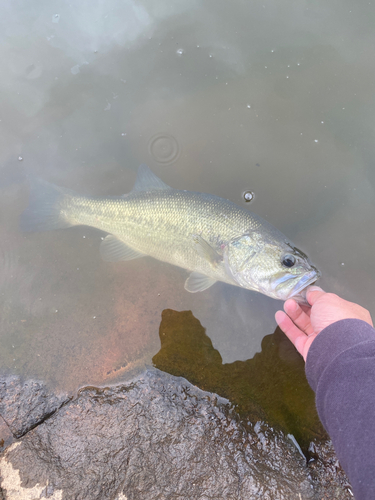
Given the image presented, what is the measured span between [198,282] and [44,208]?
181cm

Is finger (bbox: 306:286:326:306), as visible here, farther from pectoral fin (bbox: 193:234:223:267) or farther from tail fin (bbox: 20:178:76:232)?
tail fin (bbox: 20:178:76:232)

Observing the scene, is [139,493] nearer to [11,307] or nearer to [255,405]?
[255,405]

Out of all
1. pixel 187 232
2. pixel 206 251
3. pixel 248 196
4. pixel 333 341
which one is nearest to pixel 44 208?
pixel 187 232

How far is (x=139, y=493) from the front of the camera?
1.91 meters

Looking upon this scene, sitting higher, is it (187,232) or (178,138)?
(178,138)

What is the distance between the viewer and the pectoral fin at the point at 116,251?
293cm

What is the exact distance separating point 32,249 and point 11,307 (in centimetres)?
62

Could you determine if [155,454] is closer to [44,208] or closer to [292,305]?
[292,305]

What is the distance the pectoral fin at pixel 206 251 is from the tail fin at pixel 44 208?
1410mm

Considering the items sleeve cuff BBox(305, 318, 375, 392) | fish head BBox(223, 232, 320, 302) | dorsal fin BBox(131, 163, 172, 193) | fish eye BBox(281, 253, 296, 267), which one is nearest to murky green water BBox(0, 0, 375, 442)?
dorsal fin BBox(131, 163, 172, 193)

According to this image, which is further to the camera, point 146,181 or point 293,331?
point 146,181

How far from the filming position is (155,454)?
207 cm

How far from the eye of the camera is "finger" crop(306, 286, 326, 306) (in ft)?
6.84

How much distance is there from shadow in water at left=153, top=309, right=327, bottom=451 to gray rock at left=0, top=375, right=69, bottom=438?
94 cm
